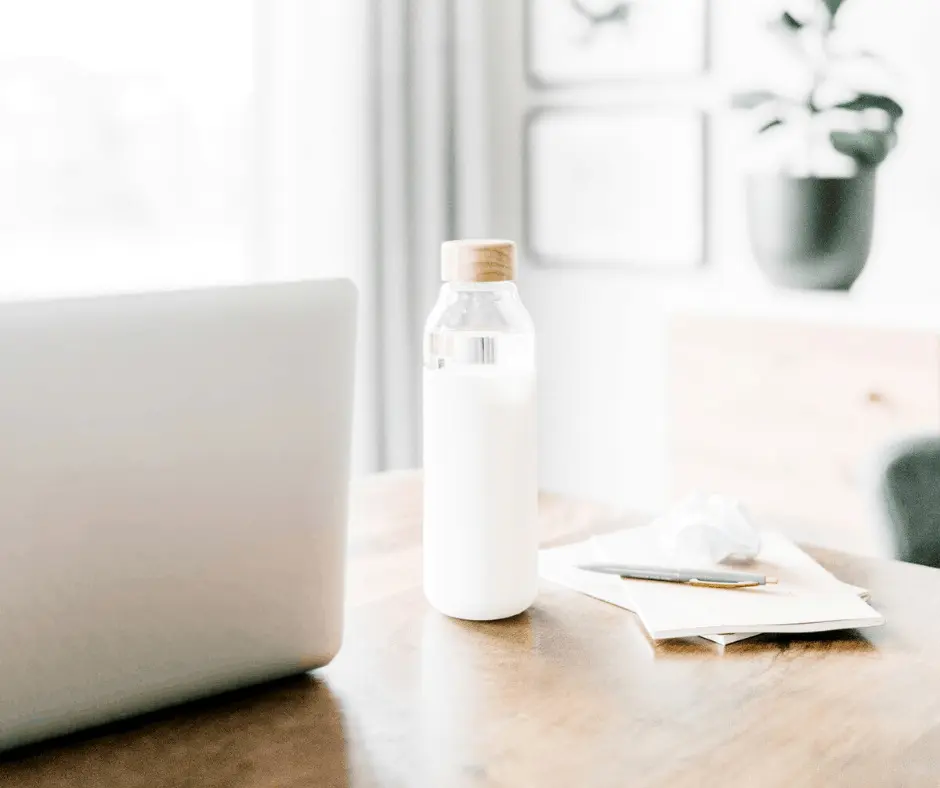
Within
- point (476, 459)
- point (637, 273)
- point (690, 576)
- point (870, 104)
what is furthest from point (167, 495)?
point (637, 273)

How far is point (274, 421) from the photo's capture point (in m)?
0.73

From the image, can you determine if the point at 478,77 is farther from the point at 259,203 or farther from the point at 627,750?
the point at 627,750

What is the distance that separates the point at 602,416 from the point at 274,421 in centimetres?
230

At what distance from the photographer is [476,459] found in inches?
33.4

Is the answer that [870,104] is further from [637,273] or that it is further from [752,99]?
[637,273]

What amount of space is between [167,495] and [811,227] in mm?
1838

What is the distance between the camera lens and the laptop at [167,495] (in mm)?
643

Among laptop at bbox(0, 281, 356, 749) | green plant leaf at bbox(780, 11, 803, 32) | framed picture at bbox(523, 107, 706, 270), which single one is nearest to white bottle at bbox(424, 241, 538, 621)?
laptop at bbox(0, 281, 356, 749)

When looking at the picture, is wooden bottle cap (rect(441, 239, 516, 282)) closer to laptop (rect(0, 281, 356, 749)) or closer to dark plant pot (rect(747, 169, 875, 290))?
laptop (rect(0, 281, 356, 749))

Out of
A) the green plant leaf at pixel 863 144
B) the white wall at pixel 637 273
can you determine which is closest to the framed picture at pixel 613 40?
the white wall at pixel 637 273

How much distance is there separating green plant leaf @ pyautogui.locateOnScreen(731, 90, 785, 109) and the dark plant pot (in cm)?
15

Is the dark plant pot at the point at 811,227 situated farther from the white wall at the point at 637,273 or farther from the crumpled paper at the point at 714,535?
the crumpled paper at the point at 714,535

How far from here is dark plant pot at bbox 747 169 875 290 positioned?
2221 millimetres

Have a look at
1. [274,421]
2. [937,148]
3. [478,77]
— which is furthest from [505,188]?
[274,421]
